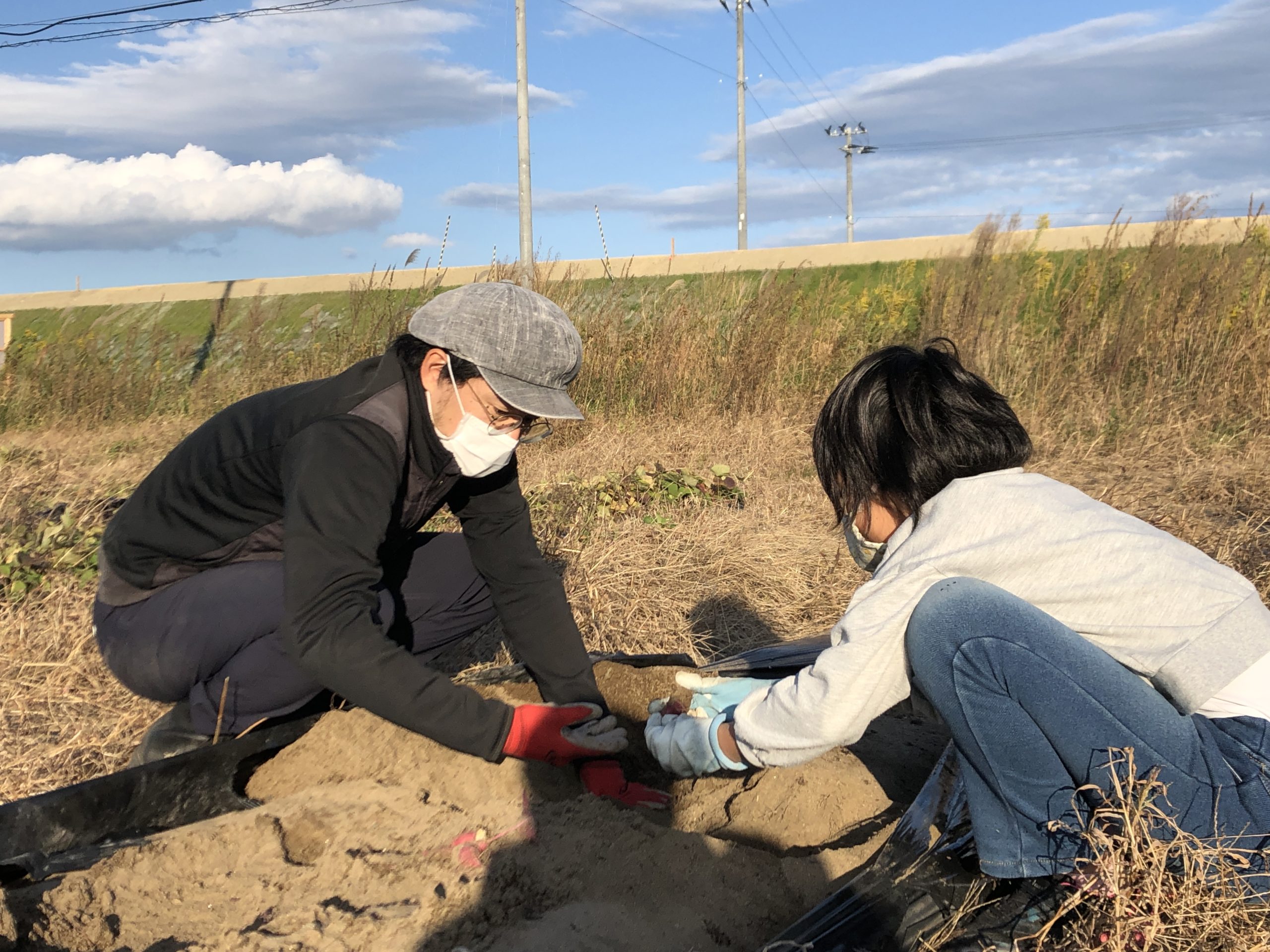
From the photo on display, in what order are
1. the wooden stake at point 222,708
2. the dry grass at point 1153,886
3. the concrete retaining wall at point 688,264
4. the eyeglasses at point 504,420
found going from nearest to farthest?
1. the dry grass at point 1153,886
2. the eyeglasses at point 504,420
3. the wooden stake at point 222,708
4. the concrete retaining wall at point 688,264

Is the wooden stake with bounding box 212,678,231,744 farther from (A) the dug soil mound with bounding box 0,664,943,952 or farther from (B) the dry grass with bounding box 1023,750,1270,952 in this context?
(B) the dry grass with bounding box 1023,750,1270,952

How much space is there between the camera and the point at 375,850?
208 cm

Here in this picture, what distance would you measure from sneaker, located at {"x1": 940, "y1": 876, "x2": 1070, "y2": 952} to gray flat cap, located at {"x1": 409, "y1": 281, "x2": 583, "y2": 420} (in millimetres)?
1274

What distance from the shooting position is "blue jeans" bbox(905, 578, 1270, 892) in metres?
1.60

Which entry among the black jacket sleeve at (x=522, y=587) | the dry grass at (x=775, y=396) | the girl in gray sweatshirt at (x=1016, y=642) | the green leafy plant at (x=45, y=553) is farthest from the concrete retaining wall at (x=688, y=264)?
the girl in gray sweatshirt at (x=1016, y=642)

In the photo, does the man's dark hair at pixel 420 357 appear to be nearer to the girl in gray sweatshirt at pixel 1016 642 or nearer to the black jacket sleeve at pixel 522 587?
the black jacket sleeve at pixel 522 587

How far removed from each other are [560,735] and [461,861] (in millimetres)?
370

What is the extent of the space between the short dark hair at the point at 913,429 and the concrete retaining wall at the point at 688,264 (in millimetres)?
5468

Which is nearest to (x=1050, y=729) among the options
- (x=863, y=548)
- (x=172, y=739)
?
(x=863, y=548)

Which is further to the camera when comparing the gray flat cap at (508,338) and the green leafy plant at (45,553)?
the green leafy plant at (45,553)

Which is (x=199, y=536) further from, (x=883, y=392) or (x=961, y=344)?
(x=961, y=344)

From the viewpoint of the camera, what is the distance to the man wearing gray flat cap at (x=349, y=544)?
2053 millimetres

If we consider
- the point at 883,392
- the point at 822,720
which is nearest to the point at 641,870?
the point at 822,720

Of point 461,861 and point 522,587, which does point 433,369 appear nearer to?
point 522,587
